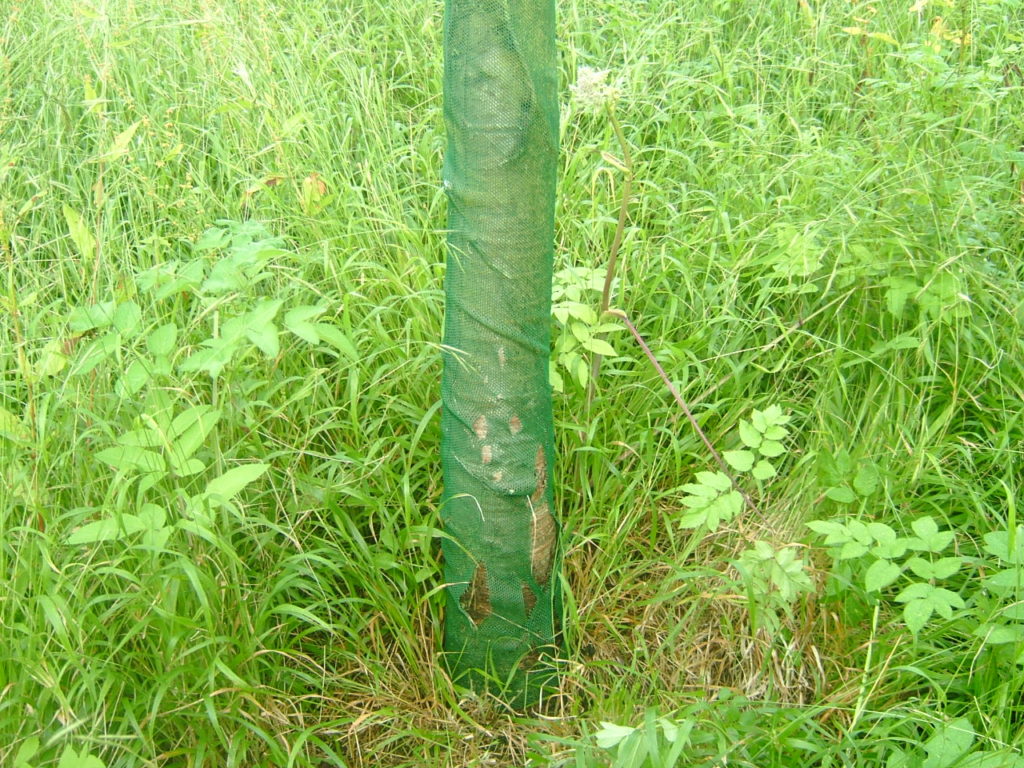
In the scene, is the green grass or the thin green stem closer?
the green grass

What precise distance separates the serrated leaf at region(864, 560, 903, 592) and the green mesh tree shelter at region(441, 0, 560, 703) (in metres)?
0.60

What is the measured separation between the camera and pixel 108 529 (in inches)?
61.9

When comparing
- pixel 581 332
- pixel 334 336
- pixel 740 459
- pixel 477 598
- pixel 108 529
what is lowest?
pixel 477 598

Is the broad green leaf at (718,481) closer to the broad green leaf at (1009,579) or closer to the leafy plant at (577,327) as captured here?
the leafy plant at (577,327)

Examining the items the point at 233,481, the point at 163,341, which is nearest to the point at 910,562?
the point at 233,481

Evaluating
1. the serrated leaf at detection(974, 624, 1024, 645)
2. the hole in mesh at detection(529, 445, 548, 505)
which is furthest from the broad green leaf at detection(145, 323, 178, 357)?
the serrated leaf at detection(974, 624, 1024, 645)

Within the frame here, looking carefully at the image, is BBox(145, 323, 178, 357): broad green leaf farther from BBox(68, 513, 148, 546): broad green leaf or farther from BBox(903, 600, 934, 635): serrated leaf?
BBox(903, 600, 934, 635): serrated leaf

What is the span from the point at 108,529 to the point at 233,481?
211mm

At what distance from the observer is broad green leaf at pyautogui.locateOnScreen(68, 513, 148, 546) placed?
156 centimetres

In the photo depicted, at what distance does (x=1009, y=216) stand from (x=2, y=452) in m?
2.41

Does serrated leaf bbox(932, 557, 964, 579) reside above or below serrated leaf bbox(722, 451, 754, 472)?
below

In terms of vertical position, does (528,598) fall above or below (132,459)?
below

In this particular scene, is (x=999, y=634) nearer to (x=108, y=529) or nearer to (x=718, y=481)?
(x=718, y=481)

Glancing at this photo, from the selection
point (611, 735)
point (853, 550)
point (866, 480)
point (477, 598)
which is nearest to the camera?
point (611, 735)
